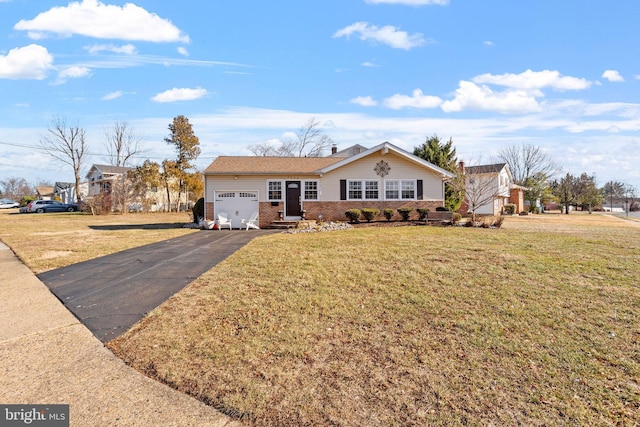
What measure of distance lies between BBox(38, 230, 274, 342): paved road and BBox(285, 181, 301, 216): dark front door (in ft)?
26.8

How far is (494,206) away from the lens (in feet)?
111

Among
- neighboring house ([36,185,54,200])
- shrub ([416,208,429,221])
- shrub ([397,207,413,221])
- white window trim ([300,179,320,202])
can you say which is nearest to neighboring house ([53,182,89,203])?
neighboring house ([36,185,54,200])

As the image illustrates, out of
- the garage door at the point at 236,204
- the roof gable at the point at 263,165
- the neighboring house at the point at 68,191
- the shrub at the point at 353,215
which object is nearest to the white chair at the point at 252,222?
the garage door at the point at 236,204

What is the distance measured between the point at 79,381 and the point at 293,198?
1588 centimetres

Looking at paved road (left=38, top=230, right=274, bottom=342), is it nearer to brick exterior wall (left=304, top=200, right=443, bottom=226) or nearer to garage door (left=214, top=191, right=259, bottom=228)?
garage door (left=214, top=191, right=259, bottom=228)

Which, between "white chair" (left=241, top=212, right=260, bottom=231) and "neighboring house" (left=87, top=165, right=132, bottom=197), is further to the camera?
"neighboring house" (left=87, top=165, right=132, bottom=197)

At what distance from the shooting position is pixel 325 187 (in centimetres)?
1923

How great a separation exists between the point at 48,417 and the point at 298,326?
269 centimetres

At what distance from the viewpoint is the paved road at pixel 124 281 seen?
5.23 m

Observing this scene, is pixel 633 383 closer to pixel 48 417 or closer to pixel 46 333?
pixel 48 417

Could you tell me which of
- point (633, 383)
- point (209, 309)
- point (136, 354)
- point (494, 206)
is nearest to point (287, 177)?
point (209, 309)

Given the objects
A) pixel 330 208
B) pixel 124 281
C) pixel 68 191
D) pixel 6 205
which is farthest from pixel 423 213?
pixel 6 205

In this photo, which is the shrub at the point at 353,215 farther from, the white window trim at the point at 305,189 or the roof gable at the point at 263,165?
the roof gable at the point at 263,165

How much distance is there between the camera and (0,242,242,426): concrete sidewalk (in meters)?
3.00
